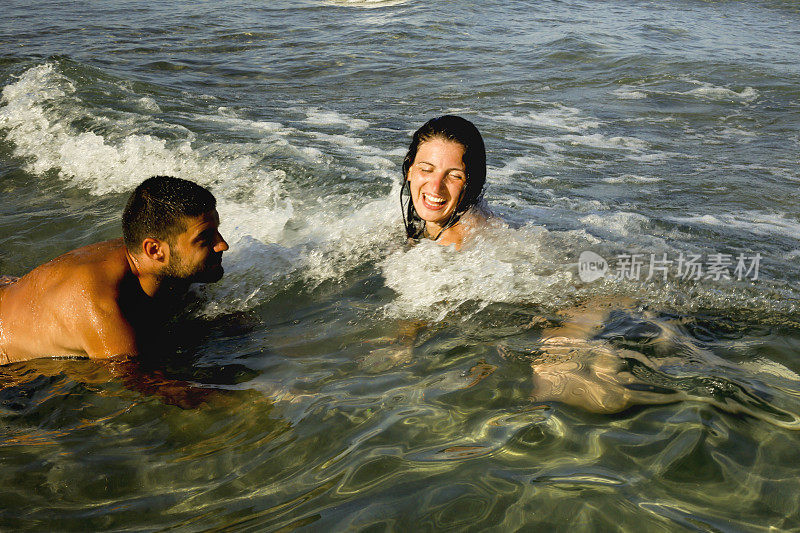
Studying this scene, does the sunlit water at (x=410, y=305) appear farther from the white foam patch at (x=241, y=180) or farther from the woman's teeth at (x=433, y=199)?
the woman's teeth at (x=433, y=199)

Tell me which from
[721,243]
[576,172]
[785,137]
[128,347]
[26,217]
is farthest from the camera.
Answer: [785,137]

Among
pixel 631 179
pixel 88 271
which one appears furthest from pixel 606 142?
pixel 88 271

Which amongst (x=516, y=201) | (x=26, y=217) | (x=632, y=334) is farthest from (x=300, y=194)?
(x=632, y=334)

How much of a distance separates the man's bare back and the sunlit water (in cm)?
16

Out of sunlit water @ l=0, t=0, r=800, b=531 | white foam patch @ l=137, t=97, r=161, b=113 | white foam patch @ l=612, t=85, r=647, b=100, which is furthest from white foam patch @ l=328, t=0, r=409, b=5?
white foam patch @ l=137, t=97, r=161, b=113

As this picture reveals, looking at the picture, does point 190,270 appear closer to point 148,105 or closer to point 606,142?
point 606,142

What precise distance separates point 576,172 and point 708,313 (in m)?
3.36

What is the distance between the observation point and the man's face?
3707mm

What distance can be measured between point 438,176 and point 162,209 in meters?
1.75

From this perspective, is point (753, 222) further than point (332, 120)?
No

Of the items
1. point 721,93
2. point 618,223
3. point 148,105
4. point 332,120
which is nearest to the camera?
point 618,223

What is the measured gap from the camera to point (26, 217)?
5934 mm

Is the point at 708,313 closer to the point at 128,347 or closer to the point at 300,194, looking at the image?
the point at 128,347

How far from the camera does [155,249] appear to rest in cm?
371
